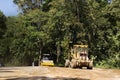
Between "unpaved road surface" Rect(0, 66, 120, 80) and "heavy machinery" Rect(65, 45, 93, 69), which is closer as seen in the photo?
"unpaved road surface" Rect(0, 66, 120, 80)

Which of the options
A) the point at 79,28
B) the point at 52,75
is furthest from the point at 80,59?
the point at 52,75

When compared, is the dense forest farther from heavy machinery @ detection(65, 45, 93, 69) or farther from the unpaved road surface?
the unpaved road surface

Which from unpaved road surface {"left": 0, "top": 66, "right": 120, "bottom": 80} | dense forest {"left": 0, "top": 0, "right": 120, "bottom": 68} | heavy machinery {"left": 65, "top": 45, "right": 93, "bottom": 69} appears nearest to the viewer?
unpaved road surface {"left": 0, "top": 66, "right": 120, "bottom": 80}

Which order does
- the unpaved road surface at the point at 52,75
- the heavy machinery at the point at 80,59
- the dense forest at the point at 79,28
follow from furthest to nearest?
the dense forest at the point at 79,28
the heavy machinery at the point at 80,59
the unpaved road surface at the point at 52,75

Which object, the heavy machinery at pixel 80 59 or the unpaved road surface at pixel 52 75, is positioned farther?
the heavy machinery at pixel 80 59

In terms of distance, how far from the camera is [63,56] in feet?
191

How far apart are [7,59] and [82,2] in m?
31.1

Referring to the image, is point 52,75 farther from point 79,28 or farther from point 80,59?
point 79,28

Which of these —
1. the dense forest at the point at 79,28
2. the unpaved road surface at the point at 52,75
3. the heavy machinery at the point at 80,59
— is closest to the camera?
the unpaved road surface at the point at 52,75

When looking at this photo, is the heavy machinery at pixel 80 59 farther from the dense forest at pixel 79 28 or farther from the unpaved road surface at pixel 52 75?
the unpaved road surface at pixel 52 75

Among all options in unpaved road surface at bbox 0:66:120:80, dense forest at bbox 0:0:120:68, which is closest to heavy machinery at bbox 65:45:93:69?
dense forest at bbox 0:0:120:68

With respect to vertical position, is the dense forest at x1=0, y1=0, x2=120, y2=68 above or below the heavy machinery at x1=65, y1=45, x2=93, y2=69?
above

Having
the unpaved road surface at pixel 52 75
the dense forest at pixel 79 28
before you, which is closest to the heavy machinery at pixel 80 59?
the dense forest at pixel 79 28

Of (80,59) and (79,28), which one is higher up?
(79,28)
